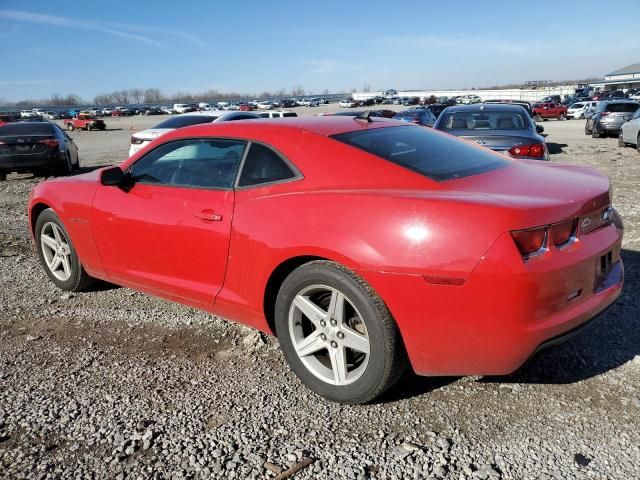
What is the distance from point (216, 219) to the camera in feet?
10.9

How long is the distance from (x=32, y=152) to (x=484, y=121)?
9990mm

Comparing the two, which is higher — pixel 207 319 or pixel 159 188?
pixel 159 188

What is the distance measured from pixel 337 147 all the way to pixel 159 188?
1.38m

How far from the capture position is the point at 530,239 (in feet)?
8.06

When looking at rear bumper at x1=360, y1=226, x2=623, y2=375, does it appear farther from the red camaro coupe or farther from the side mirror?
the side mirror

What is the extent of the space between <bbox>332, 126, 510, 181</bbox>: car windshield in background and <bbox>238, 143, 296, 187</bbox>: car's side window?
36cm

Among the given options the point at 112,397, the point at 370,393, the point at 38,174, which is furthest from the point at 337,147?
the point at 38,174

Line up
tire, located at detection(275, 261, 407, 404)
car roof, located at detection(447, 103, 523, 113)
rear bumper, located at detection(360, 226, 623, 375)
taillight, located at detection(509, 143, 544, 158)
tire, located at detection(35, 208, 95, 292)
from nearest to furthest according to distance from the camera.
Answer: rear bumper, located at detection(360, 226, 623, 375)
tire, located at detection(275, 261, 407, 404)
tire, located at detection(35, 208, 95, 292)
taillight, located at detection(509, 143, 544, 158)
car roof, located at detection(447, 103, 523, 113)

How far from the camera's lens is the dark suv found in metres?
21.2

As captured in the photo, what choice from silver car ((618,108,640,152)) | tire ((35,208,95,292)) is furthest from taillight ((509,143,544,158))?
silver car ((618,108,640,152))

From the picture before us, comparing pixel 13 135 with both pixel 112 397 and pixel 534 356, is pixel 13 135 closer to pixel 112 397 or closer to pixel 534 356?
pixel 112 397

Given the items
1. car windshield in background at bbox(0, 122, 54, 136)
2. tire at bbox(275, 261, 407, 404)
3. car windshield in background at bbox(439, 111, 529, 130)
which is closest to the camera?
tire at bbox(275, 261, 407, 404)

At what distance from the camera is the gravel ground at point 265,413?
8.07 ft

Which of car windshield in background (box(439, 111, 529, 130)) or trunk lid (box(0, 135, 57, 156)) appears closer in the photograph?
car windshield in background (box(439, 111, 529, 130))
